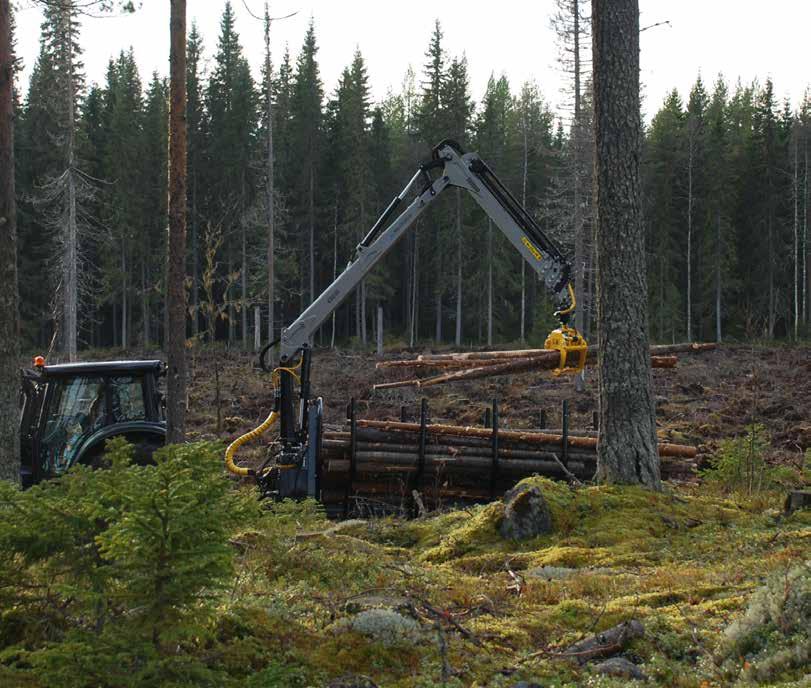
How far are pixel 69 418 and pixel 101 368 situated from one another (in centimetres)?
74

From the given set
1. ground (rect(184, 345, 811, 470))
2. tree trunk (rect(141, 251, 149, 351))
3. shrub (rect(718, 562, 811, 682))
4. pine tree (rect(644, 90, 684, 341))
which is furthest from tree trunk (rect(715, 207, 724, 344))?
shrub (rect(718, 562, 811, 682))

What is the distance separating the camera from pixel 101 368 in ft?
34.8

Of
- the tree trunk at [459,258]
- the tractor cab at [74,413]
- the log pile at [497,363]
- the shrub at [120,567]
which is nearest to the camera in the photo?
the shrub at [120,567]

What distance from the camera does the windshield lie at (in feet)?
34.6

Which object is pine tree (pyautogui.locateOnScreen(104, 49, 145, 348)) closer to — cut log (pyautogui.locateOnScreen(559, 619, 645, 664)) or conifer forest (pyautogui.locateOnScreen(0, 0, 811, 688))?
conifer forest (pyautogui.locateOnScreen(0, 0, 811, 688))

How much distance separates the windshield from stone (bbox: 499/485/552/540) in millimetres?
5300

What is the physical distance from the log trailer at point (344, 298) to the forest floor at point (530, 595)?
226 cm

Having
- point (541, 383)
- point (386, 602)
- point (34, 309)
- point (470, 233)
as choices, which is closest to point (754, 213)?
point (470, 233)

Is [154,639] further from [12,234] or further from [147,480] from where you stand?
[12,234]

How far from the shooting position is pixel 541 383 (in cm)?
2620

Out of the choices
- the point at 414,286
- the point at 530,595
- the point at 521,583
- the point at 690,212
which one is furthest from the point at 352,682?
the point at 690,212

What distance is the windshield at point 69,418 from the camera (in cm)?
1054

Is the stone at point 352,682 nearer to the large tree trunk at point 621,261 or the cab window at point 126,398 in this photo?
the large tree trunk at point 621,261

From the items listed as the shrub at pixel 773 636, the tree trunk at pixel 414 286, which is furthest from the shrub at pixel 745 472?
the tree trunk at pixel 414 286
